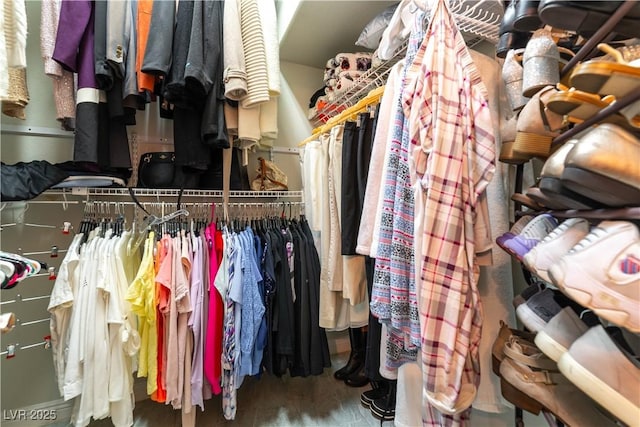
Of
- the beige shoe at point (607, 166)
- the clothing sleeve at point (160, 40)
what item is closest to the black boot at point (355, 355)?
the beige shoe at point (607, 166)

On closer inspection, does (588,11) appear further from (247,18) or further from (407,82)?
(247,18)

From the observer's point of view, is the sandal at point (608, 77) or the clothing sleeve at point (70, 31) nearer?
the sandal at point (608, 77)

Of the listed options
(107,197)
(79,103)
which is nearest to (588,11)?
(79,103)

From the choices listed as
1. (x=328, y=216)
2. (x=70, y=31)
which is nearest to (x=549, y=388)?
(x=328, y=216)

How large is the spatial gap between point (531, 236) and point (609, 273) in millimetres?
216

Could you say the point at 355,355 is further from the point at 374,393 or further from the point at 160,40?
the point at 160,40

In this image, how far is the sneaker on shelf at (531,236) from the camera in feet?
1.72

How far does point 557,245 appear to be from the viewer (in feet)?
1.45

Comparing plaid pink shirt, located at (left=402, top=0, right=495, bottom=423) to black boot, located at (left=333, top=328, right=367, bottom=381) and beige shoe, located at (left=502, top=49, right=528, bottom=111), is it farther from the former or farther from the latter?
black boot, located at (left=333, top=328, right=367, bottom=381)

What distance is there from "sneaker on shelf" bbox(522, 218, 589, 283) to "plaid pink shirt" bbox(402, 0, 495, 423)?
0.11 meters

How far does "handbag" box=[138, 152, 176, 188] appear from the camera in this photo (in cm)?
130

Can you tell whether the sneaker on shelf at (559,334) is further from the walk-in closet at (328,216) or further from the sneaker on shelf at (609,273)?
the sneaker on shelf at (609,273)

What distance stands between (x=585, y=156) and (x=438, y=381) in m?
0.48

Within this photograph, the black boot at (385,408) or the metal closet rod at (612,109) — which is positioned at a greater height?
the metal closet rod at (612,109)
